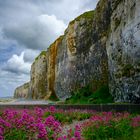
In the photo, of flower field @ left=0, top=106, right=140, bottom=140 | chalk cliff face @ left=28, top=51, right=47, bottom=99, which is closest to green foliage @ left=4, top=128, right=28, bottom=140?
flower field @ left=0, top=106, right=140, bottom=140

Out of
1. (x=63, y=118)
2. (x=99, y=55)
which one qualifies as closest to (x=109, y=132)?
(x=63, y=118)

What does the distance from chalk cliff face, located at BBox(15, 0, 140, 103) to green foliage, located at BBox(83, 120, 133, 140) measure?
1270 cm

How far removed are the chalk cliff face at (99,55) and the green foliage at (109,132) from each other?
12700 millimetres

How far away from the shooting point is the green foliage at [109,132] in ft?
35.4

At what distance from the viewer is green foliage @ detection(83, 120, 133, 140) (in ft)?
35.4

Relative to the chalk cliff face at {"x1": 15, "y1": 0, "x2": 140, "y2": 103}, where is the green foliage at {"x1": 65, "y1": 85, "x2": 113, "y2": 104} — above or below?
below

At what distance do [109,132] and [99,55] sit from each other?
3456 centimetres

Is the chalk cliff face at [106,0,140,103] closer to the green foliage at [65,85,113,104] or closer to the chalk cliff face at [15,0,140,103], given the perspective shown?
the chalk cliff face at [15,0,140,103]

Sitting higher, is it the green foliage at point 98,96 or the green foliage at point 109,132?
the green foliage at point 98,96

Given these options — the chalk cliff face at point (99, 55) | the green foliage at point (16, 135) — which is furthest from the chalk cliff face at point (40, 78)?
the green foliage at point (16, 135)

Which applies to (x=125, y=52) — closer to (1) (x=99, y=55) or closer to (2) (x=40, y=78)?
(1) (x=99, y=55)

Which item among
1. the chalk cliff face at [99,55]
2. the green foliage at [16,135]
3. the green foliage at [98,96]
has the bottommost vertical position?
the green foliage at [16,135]

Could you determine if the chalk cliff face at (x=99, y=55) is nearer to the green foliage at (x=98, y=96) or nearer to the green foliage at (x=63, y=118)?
the green foliage at (x=98, y=96)

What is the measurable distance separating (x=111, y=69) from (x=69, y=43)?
29.1 meters
